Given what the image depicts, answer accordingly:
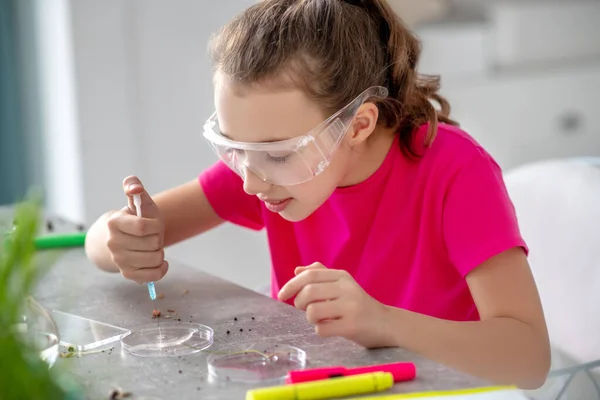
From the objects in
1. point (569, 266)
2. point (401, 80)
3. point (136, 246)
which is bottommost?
point (569, 266)

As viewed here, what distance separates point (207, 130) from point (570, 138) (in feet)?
10.9

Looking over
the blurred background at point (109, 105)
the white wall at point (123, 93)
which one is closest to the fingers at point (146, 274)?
the blurred background at point (109, 105)

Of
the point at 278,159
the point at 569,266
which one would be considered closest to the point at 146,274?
the point at 278,159

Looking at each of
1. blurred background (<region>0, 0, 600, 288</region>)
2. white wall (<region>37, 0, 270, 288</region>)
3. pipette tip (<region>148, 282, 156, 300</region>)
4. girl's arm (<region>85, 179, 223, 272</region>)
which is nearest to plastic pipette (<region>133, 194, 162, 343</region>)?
pipette tip (<region>148, 282, 156, 300</region>)

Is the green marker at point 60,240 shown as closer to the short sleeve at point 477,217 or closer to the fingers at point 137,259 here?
the fingers at point 137,259

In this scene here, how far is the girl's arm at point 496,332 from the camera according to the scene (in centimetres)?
97

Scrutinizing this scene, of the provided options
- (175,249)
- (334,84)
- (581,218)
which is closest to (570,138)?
(175,249)

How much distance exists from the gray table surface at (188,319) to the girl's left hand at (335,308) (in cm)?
2

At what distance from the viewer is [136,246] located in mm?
1194

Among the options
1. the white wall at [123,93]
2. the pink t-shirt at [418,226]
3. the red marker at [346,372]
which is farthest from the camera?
the white wall at [123,93]

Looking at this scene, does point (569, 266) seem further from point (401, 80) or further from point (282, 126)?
point (282, 126)

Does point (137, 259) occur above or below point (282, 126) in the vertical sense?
below

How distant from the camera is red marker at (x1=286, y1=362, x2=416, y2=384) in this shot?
81 centimetres

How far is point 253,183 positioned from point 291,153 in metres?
0.07
